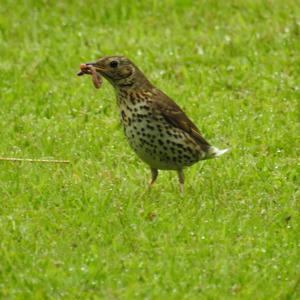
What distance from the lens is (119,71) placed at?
9328 mm

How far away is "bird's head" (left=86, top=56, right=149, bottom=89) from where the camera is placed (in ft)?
30.5

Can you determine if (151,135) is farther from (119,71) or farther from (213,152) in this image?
(213,152)

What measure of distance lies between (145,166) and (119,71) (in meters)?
1.32

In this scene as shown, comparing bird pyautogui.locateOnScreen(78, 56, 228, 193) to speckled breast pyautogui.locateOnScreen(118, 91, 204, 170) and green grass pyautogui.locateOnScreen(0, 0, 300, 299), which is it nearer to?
speckled breast pyautogui.locateOnScreen(118, 91, 204, 170)

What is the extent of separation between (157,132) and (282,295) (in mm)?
2086

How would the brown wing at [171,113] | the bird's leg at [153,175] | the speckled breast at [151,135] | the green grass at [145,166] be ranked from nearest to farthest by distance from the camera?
1. the green grass at [145,166]
2. the speckled breast at [151,135]
3. the brown wing at [171,113]
4. the bird's leg at [153,175]

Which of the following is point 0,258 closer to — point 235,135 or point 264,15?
point 235,135

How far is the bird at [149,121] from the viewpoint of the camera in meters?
9.15

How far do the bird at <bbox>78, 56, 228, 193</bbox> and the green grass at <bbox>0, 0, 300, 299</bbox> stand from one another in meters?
0.31

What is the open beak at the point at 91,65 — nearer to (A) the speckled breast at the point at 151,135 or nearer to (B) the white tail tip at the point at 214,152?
(A) the speckled breast at the point at 151,135

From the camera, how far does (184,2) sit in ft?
46.1

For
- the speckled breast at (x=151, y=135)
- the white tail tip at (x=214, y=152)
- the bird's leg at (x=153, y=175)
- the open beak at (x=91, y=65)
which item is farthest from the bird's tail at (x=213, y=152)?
the open beak at (x=91, y=65)

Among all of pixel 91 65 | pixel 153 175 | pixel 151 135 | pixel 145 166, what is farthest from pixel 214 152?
pixel 91 65

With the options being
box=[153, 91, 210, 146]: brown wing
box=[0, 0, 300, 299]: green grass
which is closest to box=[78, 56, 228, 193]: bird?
box=[153, 91, 210, 146]: brown wing
